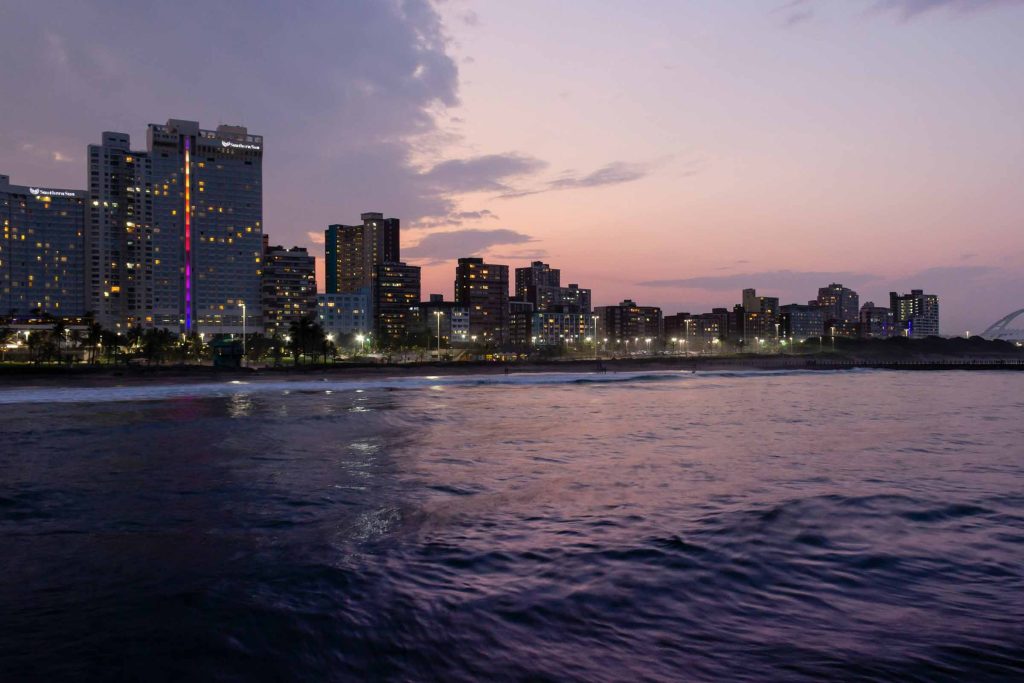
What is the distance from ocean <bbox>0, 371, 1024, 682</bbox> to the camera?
914cm

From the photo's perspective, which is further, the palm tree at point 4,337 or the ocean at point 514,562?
the palm tree at point 4,337

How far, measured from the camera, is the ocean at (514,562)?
9.14m

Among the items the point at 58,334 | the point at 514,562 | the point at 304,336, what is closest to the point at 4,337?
the point at 58,334

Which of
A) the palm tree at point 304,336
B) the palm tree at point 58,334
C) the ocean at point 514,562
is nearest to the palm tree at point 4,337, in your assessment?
the palm tree at point 58,334

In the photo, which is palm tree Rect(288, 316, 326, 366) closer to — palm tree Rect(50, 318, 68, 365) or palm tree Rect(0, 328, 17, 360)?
palm tree Rect(50, 318, 68, 365)

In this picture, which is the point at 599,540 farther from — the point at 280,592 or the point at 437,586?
the point at 280,592

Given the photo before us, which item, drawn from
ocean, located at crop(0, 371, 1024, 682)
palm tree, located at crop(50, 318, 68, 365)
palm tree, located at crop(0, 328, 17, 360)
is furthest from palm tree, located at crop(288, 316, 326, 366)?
ocean, located at crop(0, 371, 1024, 682)

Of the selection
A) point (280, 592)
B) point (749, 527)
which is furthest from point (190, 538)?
point (749, 527)

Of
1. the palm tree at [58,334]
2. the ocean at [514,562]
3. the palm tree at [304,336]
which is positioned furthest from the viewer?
the palm tree at [304,336]

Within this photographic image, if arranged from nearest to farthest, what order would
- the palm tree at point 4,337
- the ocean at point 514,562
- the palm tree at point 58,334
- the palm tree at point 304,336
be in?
the ocean at point 514,562, the palm tree at point 58,334, the palm tree at point 304,336, the palm tree at point 4,337

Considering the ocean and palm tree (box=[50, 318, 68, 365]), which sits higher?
palm tree (box=[50, 318, 68, 365])

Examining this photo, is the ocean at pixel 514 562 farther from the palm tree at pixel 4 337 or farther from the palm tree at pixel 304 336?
the palm tree at pixel 4 337

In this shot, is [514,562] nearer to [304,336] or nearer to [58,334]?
[304,336]

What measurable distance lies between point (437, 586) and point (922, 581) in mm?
9304
